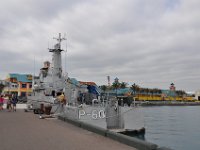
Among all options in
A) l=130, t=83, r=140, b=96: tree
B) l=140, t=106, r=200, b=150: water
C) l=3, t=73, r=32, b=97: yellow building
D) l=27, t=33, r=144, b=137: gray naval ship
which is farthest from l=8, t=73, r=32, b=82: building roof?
l=140, t=106, r=200, b=150: water

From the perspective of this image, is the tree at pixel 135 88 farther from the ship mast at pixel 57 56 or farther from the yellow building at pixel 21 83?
the ship mast at pixel 57 56

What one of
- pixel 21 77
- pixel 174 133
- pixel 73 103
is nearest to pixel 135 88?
pixel 21 77

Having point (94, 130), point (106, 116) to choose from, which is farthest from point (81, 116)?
point (94, 130)

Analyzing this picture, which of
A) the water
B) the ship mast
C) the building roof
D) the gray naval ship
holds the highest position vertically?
the building roof

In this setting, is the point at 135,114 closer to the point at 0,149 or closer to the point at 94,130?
the point at 94,130

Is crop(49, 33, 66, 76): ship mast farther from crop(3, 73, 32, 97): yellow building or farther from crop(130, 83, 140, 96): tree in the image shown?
crop(130, 83, 140, 96): tree

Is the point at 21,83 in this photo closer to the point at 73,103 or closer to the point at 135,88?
the point at 135,88

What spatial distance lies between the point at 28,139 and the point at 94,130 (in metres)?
3.47

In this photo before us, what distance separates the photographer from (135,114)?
70.2 feet

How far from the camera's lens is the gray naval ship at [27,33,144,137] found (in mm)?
19656

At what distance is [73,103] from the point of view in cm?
2519

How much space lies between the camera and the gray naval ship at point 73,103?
19.7 meters

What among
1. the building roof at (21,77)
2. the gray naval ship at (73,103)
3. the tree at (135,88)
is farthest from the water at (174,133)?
the tree at (135,88)

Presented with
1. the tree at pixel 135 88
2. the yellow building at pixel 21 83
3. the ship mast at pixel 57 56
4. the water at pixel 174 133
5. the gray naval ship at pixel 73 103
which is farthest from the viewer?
the tree at pixel 135 88
